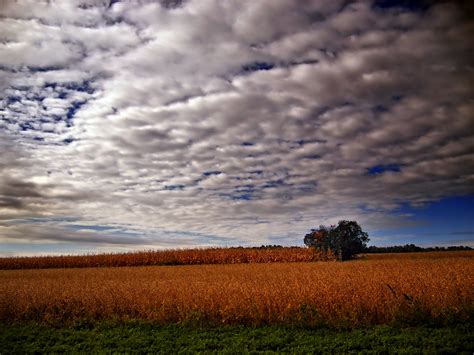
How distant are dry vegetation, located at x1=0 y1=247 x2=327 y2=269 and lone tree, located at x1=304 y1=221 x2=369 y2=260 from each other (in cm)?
278

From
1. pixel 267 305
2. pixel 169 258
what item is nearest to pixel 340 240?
pixel 169 258

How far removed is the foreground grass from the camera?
10180 millimetres

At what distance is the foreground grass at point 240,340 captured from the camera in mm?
10180

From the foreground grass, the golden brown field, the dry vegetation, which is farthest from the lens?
the dry vegetation

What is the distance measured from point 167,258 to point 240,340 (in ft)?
145

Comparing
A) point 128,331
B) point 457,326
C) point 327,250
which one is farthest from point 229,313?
point 327,250

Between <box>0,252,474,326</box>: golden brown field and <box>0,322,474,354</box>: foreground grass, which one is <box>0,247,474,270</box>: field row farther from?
<box>0,322,474,354</box>: foreground grass

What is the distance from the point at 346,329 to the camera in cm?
1191

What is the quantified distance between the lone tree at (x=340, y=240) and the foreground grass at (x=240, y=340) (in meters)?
46.2

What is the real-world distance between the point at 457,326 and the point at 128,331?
1102cm

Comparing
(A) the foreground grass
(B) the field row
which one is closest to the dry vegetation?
(B) the field row

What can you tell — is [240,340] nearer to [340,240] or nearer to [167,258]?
[167,258]

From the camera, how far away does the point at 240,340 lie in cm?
1104

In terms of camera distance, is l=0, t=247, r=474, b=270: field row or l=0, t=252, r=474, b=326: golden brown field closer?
l=0, t=252, r=474, b=326: golden brown field
